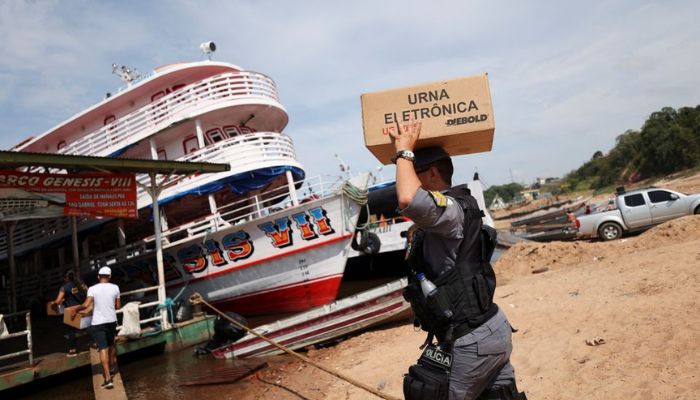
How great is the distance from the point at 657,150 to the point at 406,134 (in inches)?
2179

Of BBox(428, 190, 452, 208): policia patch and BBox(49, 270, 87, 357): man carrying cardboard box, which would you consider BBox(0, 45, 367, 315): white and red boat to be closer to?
BBox(49, 270, 87, 357): man carrying cardboard box

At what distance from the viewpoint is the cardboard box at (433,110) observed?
223cm

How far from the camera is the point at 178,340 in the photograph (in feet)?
30.4

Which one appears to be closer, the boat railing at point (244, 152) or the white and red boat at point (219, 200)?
the white and red boat at point (219, 200)

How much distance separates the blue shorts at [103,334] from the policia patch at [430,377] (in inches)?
235

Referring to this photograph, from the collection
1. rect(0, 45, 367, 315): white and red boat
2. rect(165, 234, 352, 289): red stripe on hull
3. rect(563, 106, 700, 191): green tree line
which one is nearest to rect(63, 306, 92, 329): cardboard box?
rect(0, 45, 367, 315): white and red boat

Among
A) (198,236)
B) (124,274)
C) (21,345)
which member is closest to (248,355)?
(198,236)

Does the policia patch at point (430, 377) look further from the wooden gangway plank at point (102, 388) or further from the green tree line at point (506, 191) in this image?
the green tree line at point (506, 191)

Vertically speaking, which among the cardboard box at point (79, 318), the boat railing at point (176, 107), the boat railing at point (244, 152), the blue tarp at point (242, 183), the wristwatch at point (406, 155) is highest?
the boat railing at point (176, 107)

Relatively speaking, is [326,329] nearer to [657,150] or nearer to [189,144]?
[189,144]

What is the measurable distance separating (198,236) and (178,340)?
3372 millimetres

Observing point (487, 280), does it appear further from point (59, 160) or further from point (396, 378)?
point (59, 160)

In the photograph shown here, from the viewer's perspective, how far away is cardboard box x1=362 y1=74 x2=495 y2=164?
2.23m

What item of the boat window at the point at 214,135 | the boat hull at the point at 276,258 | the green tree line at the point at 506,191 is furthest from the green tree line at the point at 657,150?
the green tree line at the point at 506,191
